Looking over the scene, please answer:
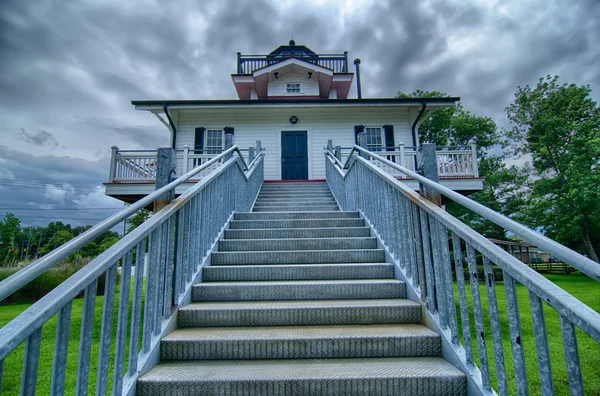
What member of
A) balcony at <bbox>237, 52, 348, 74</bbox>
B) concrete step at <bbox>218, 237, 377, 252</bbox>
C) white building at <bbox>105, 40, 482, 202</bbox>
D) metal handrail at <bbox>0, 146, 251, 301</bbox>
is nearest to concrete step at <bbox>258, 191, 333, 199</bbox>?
concrete step at <bbox>218, 237, 377, 252</bbox>

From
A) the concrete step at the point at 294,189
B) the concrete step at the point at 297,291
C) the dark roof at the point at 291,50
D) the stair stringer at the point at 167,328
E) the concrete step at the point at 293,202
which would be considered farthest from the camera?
the dark roof at the point at 291,50

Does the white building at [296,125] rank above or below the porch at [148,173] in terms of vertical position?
above

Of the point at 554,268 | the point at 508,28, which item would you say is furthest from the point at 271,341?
the point at 554,268

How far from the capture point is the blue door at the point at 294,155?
10.1m

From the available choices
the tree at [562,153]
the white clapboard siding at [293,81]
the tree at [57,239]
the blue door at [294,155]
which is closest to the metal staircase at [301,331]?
the blue door at [294,155]

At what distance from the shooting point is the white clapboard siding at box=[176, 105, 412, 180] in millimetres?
10203

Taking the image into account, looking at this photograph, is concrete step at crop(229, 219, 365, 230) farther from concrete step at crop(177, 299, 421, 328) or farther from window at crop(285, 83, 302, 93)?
window at crop(285, 83, 302, 93)

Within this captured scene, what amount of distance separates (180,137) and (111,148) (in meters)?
2.78

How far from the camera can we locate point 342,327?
2125 mm

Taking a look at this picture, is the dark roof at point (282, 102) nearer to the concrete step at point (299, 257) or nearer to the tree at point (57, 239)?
the concrete step at point (299, 257)

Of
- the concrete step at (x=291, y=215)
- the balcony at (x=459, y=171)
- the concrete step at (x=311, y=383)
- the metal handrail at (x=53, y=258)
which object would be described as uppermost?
the balcony at (x=459, y=171)

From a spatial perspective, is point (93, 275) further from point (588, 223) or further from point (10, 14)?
point (588, 223)

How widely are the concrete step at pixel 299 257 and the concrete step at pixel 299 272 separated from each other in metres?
0.24

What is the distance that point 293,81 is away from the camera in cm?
1238
